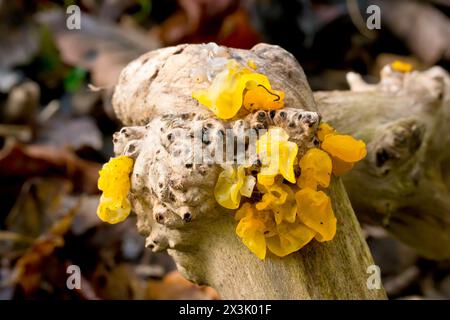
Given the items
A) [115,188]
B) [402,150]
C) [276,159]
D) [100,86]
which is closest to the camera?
[276,159]

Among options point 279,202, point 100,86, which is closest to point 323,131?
point 279,202

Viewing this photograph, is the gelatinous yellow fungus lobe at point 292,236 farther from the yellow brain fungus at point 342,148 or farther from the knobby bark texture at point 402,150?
the knobby bark texture at point 402,150

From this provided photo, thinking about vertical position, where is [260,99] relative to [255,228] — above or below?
above

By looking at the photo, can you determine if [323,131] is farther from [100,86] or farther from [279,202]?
[100,86]

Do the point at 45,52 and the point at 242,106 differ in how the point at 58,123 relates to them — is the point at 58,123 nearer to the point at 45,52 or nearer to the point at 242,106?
the point at 45,52

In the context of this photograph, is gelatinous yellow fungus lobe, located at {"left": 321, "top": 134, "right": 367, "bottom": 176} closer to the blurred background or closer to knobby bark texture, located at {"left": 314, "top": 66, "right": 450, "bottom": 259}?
knobby bark texture, located at {"left": 314, "top": 66, "right": 450, "bottom": 259}

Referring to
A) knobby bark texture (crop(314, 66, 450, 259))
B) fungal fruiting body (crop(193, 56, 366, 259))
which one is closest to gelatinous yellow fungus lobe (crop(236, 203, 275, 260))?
fungal fruiting body (crop(193, 56, 366, 259))

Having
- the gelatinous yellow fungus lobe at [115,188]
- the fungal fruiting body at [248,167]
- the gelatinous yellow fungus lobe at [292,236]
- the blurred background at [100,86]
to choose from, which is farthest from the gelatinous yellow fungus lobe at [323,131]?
the blurred background at [100,86]
